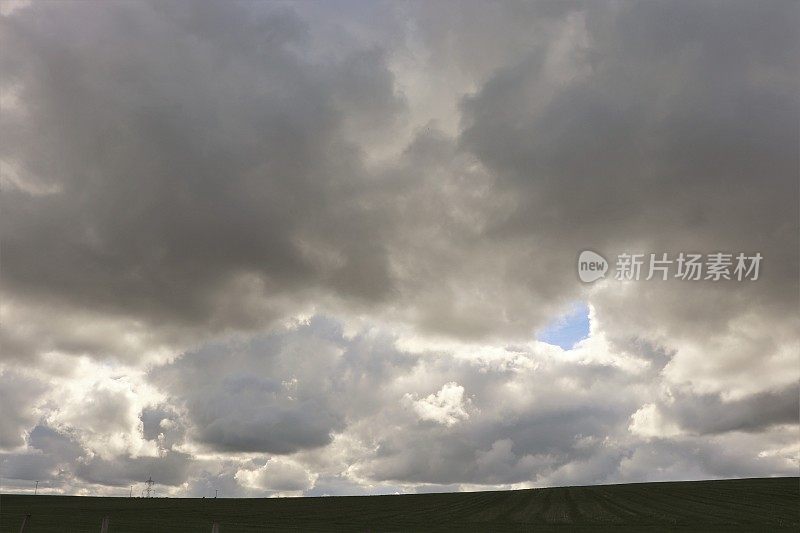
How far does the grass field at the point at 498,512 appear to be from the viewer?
96688 millimetres

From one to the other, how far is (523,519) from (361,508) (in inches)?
1817

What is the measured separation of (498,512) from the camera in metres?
126

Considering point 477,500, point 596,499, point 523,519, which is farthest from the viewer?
point 477,500

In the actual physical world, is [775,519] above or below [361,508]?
above

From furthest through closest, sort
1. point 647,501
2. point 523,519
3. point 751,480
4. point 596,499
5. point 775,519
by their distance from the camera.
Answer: point 751,480 < point 596,499 < point 647,501 < point 523,519 < point 775,519

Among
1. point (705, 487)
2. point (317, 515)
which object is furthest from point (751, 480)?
point (317, 515)

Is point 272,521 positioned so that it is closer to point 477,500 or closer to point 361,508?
point 361,508

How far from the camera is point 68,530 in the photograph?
8794 centimetres

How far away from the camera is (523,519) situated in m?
112

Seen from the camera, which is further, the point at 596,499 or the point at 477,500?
the point at 477,500

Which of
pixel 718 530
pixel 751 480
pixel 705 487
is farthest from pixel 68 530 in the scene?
pixel 751 480

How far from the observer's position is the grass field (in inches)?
3807

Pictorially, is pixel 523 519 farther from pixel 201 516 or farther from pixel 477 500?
pixel 201 516

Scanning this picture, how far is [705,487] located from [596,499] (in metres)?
37.7
